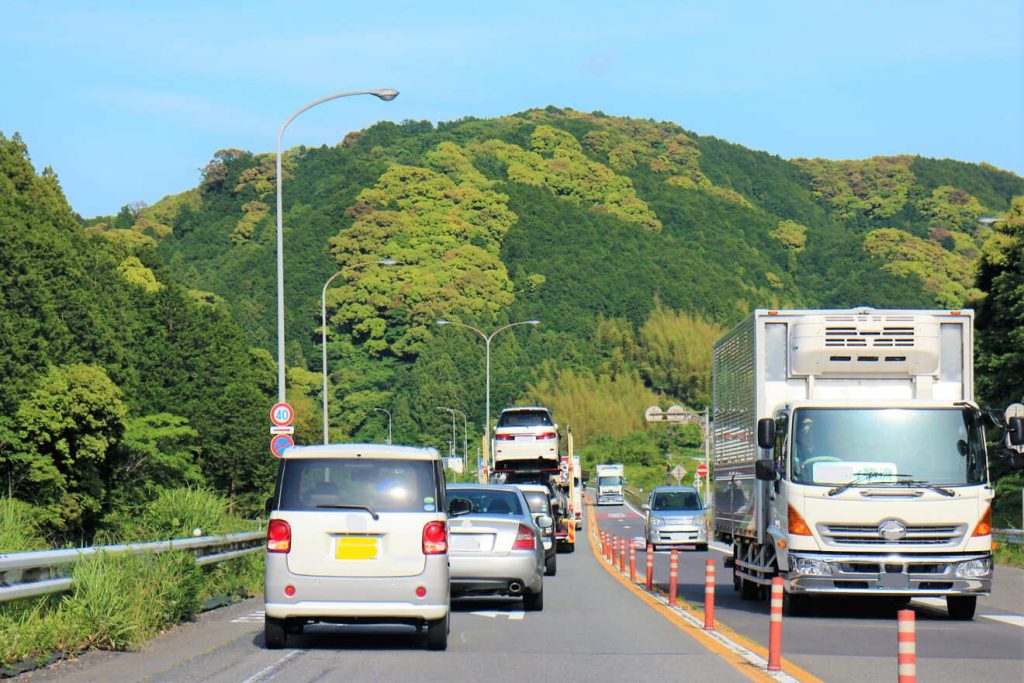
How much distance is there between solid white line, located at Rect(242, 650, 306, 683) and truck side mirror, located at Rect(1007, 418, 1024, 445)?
8321 millimetres

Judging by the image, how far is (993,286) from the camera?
5806 centimetres

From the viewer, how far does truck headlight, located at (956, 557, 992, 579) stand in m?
16.9

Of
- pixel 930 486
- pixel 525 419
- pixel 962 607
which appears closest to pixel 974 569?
pixel 930 486

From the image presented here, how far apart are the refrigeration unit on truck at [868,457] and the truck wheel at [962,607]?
2 cm

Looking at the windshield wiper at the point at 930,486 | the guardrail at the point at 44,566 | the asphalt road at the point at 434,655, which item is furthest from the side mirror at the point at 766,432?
the guardrail at the point at 44,566

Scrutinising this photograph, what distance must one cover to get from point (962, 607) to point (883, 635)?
265cm

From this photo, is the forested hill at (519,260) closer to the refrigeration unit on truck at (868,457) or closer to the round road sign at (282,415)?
the round road sign at (282,415)

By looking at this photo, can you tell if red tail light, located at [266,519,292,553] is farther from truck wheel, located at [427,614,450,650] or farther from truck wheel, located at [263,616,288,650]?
truck wheel, located at [427,614,450,650]

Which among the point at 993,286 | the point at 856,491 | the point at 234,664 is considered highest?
the point at 993,286

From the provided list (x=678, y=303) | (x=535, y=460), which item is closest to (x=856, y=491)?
(x=535, y=460)

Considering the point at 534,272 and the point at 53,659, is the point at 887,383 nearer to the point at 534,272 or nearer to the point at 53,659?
the point at 53,659

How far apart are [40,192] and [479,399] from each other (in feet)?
247

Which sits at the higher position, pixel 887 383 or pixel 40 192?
pixel 40 192

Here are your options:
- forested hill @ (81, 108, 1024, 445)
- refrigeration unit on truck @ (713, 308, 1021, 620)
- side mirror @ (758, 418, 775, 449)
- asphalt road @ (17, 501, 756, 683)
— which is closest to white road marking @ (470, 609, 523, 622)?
asphalt road @ (17, 501, 756, 683)
